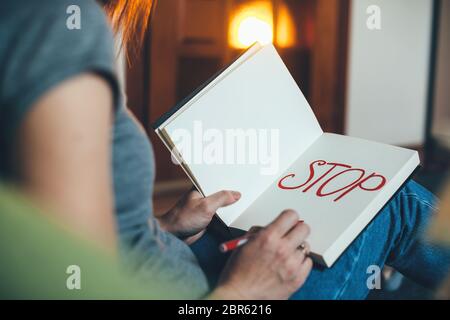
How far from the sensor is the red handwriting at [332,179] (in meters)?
0.53

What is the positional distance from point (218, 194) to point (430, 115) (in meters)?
2.56

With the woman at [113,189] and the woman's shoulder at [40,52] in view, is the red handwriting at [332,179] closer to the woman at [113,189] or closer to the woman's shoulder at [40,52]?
the woman at [113,189]

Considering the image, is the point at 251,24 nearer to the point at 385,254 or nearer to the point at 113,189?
the point at 385,254

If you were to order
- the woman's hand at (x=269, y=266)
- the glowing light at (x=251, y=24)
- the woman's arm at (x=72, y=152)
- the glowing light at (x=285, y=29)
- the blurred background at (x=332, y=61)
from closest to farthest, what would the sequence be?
the woman's arm at (x=72, y=152) < the woman's hand at (x=269, y=266) < the blurred background at (x=332, y=61) < the glowing light at (x=251, y=24) < the glowing light at (x=285, y=29)

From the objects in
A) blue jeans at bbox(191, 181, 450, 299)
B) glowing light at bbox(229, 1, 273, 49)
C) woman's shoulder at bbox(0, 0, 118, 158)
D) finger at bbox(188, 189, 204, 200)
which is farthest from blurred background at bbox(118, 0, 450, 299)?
woman's shoulder at bbox(0, 0, 118, 158)

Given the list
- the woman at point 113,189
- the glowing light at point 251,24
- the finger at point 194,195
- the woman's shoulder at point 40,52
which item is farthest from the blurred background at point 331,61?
the woman's shoulder at point 40,52

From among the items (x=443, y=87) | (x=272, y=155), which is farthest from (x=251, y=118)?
(x=443, y=87)

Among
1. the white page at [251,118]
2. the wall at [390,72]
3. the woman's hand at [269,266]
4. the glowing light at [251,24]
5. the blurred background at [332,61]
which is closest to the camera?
the woman's hand at [269,266]

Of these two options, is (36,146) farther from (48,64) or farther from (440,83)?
(440,83)

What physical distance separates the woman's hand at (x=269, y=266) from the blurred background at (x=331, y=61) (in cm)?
142

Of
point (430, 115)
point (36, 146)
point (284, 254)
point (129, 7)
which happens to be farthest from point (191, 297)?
point (430, 115)

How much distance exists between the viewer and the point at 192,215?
610 millimetres

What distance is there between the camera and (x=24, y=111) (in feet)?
0.97

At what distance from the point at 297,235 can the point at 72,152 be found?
221 mm
